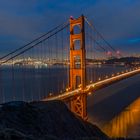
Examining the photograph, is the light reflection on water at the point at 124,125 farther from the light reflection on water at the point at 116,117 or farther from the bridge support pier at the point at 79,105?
the bridge support pier at the point at 79,105

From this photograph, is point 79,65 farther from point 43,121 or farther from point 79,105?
point 43,121

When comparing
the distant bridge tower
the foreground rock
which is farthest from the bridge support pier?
the foreground rock

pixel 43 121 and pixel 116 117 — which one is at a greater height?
pixel 43 121

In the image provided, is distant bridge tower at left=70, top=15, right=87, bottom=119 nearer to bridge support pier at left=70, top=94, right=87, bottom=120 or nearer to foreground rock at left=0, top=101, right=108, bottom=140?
bridge support pier at left=70, top=94, right=87, bottom=120

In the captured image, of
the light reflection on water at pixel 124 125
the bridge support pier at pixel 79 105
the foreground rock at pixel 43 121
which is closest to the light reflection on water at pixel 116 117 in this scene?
the light reflection on water at pixel 124 125

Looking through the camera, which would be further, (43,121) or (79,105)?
(79,105)

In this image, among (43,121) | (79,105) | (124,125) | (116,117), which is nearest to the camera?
(43,121)

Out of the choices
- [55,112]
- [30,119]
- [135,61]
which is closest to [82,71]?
[55,112]

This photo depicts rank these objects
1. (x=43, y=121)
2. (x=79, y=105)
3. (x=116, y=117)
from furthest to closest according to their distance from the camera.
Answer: (x=116, y=117) → (x=79, y=105) → (x=43, y=121)

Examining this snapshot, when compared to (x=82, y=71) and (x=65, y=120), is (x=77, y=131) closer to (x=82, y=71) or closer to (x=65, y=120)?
(x=65, y=120)

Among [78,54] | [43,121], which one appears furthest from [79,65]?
[43,121]
